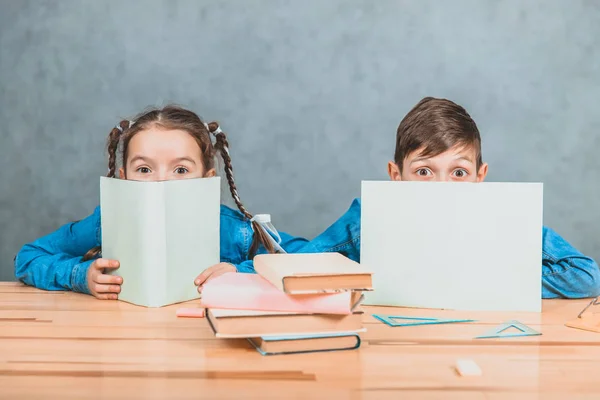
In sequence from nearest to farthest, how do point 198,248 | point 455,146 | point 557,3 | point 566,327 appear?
point 566,327
point 198,248
point 455,146
point 557,3

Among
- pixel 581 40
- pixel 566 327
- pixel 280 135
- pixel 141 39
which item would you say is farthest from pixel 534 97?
pixel 566 327

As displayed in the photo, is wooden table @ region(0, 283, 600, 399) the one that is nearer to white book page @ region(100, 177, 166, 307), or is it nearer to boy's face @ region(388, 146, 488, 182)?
white book page @ region(100, 177, 166, 307)

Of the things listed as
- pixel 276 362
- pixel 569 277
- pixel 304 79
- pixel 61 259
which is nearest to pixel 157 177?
pixel 61 259

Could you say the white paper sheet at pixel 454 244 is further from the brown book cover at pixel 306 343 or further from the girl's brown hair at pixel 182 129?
the girl's brown hair at pixel 182 129

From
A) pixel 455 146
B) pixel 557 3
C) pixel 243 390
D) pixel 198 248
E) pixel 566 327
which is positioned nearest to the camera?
pixel 243 390

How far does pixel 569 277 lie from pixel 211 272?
0.68m

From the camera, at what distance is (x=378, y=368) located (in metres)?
1.05

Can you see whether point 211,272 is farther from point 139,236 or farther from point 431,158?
point 431,158

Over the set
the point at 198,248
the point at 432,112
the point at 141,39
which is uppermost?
the point at 141,39

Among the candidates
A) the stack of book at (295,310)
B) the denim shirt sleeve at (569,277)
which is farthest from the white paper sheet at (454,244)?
the stack of book at (295,310)

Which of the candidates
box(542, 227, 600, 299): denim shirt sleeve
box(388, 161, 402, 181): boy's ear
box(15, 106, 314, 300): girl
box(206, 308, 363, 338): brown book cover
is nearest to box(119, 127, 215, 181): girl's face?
box(15, 106, 314, 300): girl

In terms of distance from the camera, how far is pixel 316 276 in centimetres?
110

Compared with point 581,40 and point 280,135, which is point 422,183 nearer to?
point 280,135

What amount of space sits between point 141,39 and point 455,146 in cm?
137
